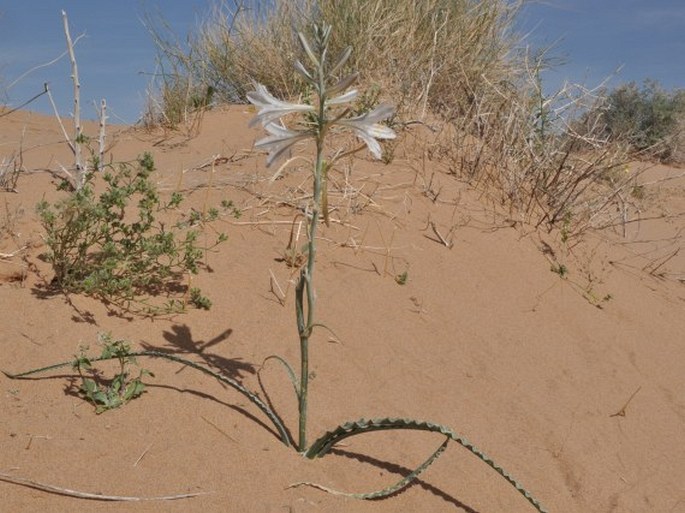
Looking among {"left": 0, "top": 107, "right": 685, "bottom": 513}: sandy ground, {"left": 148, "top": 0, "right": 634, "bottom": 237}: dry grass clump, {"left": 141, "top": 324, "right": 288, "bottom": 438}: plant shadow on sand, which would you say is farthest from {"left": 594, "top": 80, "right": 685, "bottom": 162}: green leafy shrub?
{"left": 141, "top": 324, "right": 288, "bottom": 438}: plant shadow on sand

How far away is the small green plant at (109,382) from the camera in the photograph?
2174mm

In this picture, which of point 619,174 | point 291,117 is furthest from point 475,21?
point 291,117

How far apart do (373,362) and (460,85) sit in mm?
3881

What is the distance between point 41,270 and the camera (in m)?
2.81

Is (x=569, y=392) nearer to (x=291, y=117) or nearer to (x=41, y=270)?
(x=41, y=270)

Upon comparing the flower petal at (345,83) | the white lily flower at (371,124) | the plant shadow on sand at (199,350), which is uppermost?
the flower petal at (345,83)

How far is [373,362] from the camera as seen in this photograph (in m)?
2.83

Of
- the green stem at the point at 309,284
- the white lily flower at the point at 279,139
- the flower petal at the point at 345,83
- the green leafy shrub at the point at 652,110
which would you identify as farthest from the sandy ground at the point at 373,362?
the green leafy shrub at the point at 652,110

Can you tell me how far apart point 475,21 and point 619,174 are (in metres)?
1.84

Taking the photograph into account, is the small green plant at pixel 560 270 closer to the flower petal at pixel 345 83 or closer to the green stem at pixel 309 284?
the green stem at pixel 309 284

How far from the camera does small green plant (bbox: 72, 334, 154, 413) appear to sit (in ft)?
7.13

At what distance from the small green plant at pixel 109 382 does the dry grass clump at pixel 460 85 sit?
2629 millimetres

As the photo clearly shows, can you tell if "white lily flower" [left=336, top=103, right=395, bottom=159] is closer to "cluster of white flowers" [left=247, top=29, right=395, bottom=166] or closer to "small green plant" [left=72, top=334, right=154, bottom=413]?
"cluster of white flowers" [left=247, top=29, right=395, bottom=166]

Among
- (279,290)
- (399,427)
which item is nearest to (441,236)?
(279,290)
